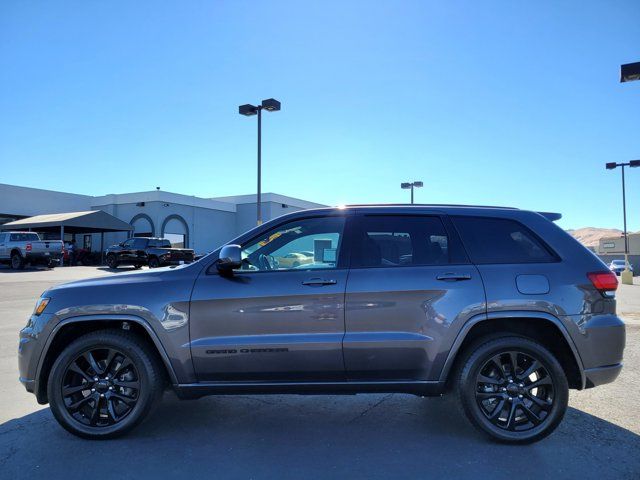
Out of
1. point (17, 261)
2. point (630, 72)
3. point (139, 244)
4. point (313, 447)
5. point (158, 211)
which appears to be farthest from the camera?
point (158, 211)

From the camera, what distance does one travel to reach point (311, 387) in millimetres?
3523

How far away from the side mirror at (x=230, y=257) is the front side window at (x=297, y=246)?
9.7 inches

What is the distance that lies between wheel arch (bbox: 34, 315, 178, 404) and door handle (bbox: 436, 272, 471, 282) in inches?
87.4

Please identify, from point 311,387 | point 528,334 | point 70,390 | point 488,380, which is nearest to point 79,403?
point 70,390

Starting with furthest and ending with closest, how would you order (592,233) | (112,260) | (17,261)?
1. (592,233)
2. (112,260)
3. (17,261)

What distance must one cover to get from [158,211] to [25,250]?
46.8 ft

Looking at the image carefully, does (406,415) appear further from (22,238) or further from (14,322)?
(22,238)

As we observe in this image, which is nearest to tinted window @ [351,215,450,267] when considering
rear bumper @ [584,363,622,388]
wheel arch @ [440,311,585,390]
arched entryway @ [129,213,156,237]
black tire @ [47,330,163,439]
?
wheel arch @ [440,311,585,390]

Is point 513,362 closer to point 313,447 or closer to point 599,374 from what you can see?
point 599,374

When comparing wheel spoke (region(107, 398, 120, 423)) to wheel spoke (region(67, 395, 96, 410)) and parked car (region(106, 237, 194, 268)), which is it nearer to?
wheel spoke (region(67, 395, 96, 410))

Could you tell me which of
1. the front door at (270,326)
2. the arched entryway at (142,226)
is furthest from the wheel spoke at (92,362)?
the arched entryway at (142,226)

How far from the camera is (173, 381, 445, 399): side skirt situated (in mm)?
3496

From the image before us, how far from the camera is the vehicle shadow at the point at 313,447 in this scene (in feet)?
10.1

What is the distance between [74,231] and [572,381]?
145 feet
